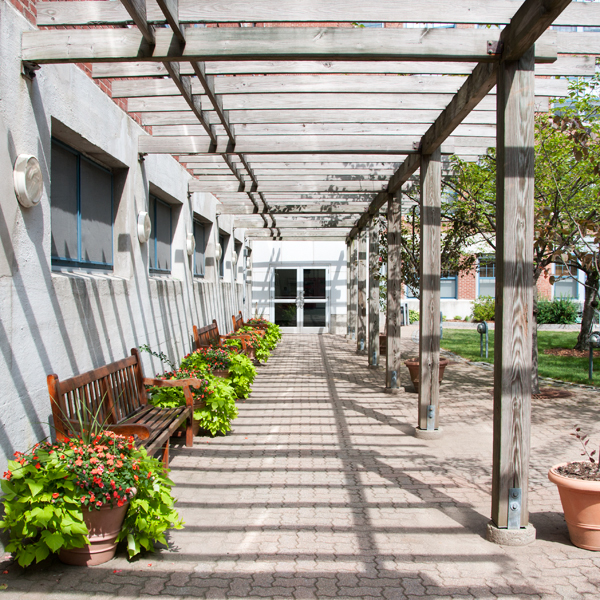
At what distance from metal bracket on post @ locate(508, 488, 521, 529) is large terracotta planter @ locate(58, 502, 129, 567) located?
240cm

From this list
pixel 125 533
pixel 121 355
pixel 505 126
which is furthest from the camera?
pixel 121 355

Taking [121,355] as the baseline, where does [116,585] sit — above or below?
below

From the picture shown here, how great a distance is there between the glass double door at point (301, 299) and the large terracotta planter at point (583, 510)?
55.0 ft

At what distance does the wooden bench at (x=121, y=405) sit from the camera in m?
4.05

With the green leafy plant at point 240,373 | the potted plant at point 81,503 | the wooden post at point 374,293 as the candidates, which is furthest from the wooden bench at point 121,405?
the wooden post at point 374,293

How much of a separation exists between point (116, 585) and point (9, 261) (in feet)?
7.08

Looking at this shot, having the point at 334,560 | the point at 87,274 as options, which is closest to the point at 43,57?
the point at 87,274

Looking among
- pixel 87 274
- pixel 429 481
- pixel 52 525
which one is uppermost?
pixel 87 274

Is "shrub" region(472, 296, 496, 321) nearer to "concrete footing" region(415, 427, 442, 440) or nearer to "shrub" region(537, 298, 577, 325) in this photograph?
"shrub" region(537, 298, 577, 325)

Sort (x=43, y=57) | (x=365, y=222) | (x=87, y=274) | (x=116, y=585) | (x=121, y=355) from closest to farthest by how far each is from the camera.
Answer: (x=116, y=585) → (x=43, y=57) → (x=87, y=274) → (x=121, y=355) → (x=365, y=222)

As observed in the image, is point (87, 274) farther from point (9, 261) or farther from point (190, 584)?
point (190, 584)

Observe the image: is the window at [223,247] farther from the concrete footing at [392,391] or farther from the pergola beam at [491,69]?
the pergola beam at [491,69]

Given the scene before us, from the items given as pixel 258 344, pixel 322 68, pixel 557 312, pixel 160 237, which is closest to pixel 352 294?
pixel 258 344

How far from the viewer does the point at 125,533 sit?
3354 millimetres
